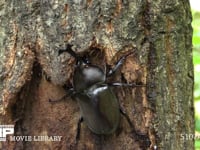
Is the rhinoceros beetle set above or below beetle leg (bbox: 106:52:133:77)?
below

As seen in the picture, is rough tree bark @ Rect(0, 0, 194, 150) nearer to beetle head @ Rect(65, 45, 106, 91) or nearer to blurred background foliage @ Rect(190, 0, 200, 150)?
beetle head @ Rect(65, 45, 106, 91)

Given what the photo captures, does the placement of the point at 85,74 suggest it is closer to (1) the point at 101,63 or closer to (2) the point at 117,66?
(1) the point at 101,63

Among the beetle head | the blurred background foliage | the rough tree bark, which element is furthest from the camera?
the blurred background foliage

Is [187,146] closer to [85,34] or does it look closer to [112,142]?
[112,142]

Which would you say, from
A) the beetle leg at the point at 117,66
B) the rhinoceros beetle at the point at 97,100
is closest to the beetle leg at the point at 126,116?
the rhinoceros beetle at the point at 97,100

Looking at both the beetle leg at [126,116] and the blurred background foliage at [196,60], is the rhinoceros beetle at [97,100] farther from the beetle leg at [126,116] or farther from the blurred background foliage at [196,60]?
the blurred background foliage at [196,60]

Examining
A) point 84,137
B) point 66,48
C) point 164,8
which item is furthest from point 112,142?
point 164,8

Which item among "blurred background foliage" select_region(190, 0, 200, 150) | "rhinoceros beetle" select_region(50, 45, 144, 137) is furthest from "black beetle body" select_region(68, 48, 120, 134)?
"blurred background foliage" select_region(190, 0, 200, 150)

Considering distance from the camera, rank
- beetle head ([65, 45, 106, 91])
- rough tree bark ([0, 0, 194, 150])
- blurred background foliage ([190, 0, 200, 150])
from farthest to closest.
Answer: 1. blurred background foliage ([190, 0, 200, 150])
2. beetle head ([65, 45, 106, 91])
3. rough tree bark ([0, 0, 194, 150])

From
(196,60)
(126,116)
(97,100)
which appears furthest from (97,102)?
(196,60)
